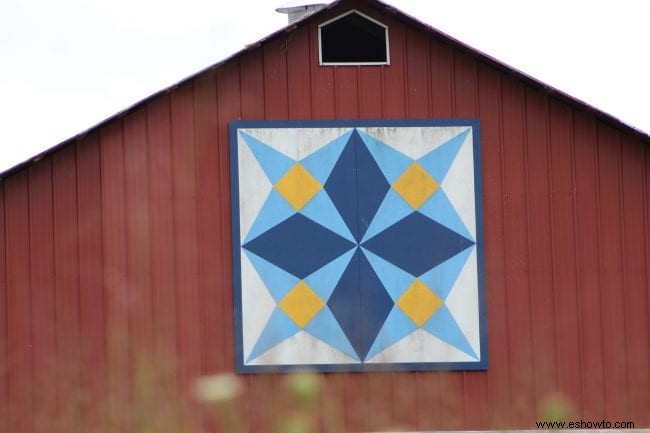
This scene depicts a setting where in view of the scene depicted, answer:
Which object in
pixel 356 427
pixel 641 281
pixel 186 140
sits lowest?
pixel 356 427

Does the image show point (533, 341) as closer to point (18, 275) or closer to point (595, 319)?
point (595, 319)

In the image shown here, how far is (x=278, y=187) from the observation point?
36.5ft

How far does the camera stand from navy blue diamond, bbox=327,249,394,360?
11047mm

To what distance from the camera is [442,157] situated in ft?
36.8

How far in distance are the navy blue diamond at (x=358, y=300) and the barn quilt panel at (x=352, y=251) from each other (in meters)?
0.01

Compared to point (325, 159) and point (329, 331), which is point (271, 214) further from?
point (329, 331)

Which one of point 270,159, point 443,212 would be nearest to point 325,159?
point 270,159

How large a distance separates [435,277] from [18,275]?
14.5ft

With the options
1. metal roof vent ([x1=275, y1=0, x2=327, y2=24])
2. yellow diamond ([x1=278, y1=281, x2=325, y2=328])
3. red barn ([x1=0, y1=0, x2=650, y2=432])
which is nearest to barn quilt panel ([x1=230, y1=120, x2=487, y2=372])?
yellow diamond ([x1=278, y1=281, x2=325, y2=328])

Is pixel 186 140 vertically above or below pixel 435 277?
above

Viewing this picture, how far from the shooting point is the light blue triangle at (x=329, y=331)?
11.1 meters

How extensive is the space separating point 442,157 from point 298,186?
157 centimetres

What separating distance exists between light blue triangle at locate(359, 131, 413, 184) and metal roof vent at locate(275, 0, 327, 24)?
5.96 m

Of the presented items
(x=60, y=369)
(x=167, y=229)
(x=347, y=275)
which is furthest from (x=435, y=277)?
(x=60, y=369)
